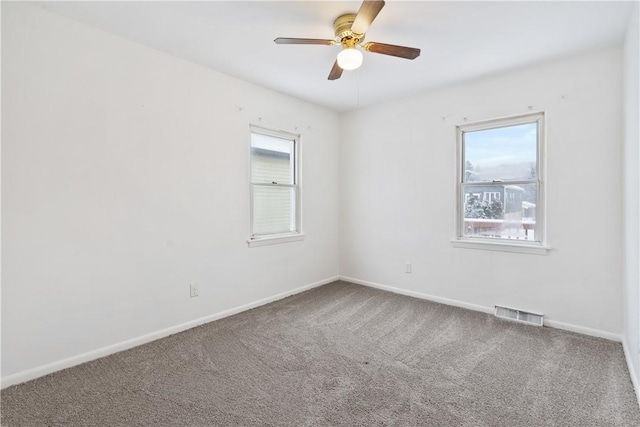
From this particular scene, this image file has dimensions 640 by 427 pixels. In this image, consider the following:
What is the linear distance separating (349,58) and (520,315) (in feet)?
10.0

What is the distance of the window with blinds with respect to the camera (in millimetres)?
3730

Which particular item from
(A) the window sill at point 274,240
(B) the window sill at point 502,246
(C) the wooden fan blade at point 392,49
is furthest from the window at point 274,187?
(B) the window sill at point 502,246

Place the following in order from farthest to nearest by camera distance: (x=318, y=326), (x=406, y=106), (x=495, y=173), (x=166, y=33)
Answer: (x=406, y=106), (x=495, y=173), (x=318, y=326), (x=166, y=33)

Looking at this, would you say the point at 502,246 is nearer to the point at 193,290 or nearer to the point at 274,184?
the point at 274,184

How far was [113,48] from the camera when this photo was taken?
8.28 ft

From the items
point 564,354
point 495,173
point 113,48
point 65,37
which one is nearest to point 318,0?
point 113,48

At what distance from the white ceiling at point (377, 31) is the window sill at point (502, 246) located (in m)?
1.83

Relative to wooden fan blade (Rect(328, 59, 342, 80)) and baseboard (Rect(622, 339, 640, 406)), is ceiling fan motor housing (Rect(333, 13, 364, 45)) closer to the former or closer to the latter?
wooden fan blade (Rect(328, 59, 342, 80))

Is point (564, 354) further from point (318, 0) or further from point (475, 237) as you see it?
point (318, 0)

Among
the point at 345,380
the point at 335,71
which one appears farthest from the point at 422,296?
the point at 335,71

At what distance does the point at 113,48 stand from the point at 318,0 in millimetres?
1740

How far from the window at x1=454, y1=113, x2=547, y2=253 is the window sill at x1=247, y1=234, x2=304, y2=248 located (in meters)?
2.01

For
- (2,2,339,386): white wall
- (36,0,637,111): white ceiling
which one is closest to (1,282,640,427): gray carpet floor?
(2,2,339,386): white wall

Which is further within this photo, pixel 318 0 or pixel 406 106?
pixel 406 106
